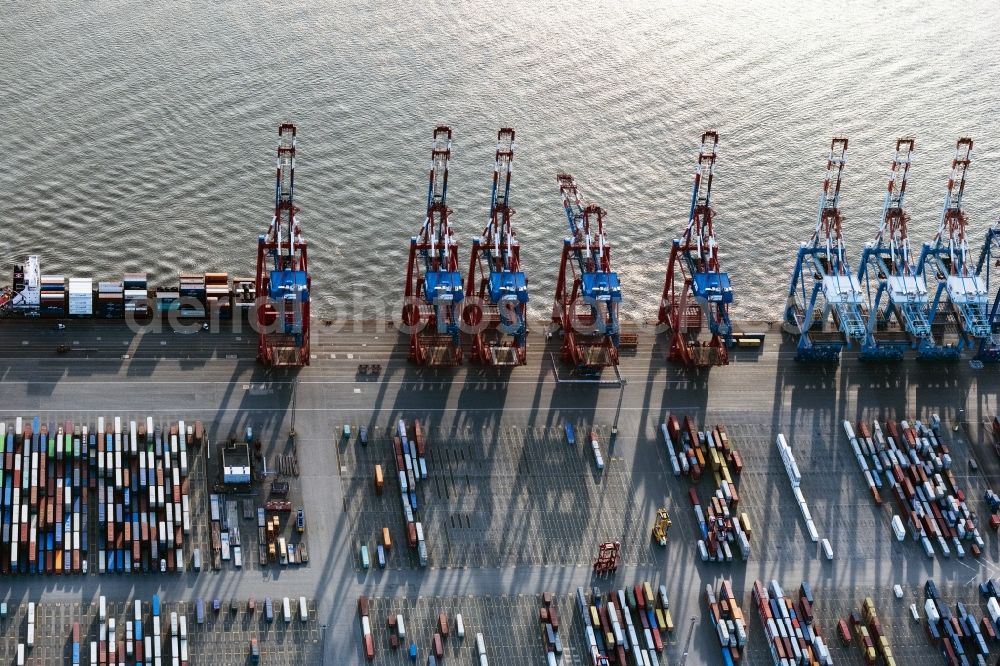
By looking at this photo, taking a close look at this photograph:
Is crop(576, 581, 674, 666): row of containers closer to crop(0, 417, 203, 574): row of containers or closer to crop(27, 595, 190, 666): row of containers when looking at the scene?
crop(27, 595, 190, 666): row of containers

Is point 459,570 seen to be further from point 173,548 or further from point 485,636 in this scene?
point 173,548

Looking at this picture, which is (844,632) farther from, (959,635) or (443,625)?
(443,625)

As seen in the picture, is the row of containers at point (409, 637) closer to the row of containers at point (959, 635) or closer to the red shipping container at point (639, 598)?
the red shipping container at point (639, 598)

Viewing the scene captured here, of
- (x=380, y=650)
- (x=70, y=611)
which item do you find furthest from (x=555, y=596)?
(x=70, y=611)

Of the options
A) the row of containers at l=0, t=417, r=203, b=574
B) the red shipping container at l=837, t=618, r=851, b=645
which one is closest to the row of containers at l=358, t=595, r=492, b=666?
the row of containers at l=0, t=417, r=203, b=574

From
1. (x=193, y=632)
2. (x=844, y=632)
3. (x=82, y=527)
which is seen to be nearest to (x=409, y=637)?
(x=193, y=632)

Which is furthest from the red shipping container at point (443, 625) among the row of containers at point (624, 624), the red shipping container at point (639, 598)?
the red shipping container at point (639, 598)
